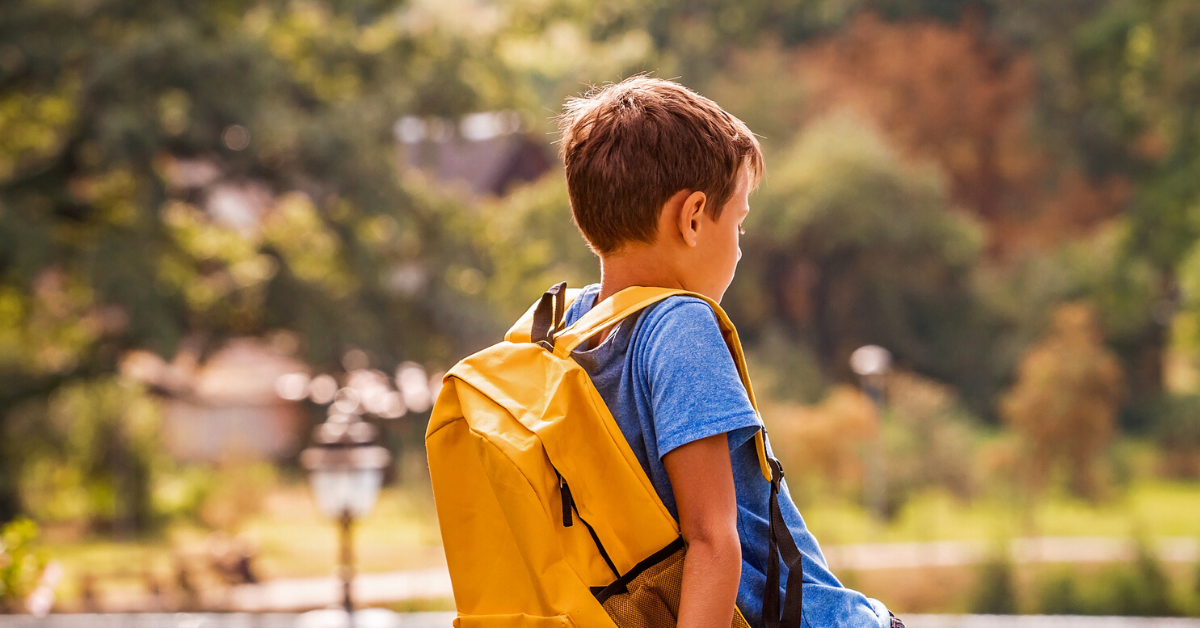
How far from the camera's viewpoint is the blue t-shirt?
103cm

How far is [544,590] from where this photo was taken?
105 cm

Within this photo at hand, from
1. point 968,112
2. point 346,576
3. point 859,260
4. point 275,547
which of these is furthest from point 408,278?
point 968,112

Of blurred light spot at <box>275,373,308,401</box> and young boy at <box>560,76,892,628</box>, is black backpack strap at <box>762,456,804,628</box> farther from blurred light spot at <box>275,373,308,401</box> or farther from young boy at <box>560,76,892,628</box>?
blurred light spot at <box>275,373,308,401</box>

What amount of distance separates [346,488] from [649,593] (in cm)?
616

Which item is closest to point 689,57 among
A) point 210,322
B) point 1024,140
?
point 1024,140

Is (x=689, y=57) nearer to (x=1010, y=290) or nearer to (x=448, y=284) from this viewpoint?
(x=1010, y=290)

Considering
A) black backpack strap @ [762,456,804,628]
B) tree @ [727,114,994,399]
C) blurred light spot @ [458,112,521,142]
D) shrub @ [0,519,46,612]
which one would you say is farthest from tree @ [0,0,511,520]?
black backpack strap @ [762,456,804,628]

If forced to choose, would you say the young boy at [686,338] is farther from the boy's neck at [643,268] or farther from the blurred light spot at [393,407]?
the blurred light spot at [393,407]

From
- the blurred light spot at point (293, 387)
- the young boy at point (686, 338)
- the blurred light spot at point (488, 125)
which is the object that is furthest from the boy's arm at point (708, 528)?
the blurred light spot at point (293, 387)

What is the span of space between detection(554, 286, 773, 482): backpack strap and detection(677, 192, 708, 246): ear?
0.06m

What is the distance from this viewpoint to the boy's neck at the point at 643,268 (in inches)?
44.8

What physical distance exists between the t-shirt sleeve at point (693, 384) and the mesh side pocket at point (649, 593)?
102 mm

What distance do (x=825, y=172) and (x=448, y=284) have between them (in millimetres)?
8641

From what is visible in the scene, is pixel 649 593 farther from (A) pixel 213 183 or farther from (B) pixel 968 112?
(B) pixel 968 112
